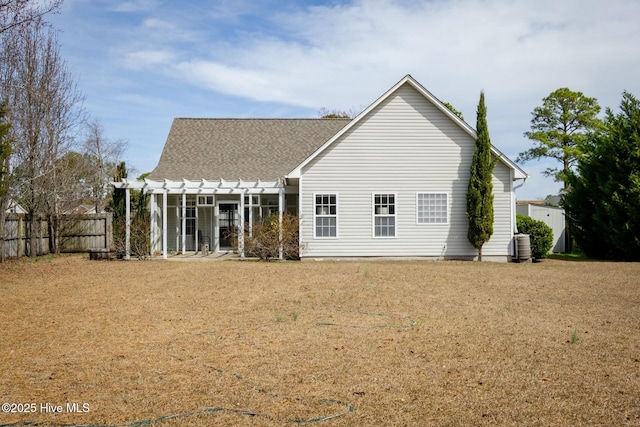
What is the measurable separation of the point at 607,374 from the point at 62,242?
25823mm

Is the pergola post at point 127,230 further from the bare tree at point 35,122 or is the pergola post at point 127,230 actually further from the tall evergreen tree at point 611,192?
the tall evergreen tree at point 611,192

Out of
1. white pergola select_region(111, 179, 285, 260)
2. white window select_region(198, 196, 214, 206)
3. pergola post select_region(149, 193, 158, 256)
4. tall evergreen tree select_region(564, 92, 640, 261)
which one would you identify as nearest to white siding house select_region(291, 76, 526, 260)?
white pergola select_region(111, 179, 285, 260)

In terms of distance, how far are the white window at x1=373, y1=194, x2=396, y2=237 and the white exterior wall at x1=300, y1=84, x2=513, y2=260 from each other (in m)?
0.18

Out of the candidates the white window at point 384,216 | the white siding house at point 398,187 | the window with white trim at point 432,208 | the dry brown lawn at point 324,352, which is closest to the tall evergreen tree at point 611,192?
the white siding house at point 398,187

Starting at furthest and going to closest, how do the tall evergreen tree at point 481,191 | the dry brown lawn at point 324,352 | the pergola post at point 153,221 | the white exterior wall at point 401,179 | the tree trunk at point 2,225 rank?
the pergola post at point 153,221, the white exterior wall at point 401,179, the tree trunk at point 2,225, the tall evergreen tree at point 481,191, the dry brown lawn at point 324,352

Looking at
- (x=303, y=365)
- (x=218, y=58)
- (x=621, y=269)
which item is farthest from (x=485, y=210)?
(x=303, y=365)

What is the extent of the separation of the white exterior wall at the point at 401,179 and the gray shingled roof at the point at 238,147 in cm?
457

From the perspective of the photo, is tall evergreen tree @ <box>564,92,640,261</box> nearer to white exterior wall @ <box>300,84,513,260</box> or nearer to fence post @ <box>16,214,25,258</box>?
white exterior wall @ <box>300,84,513,260</box>

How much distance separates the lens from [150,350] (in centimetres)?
746

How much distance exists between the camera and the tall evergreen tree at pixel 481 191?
2064 cm

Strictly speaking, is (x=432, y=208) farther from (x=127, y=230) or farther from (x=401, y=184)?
(x=127, y=230)

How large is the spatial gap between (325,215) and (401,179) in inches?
122

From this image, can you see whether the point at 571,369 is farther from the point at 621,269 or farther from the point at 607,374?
the point at 621,269

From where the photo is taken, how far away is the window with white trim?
21.5m
